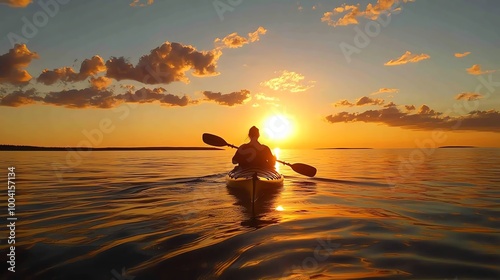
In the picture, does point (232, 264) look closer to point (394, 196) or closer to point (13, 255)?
point (13, 255)

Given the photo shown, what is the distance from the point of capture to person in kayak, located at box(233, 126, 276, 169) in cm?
1220

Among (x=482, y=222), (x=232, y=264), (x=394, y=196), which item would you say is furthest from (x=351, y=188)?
(x=232, y=264)

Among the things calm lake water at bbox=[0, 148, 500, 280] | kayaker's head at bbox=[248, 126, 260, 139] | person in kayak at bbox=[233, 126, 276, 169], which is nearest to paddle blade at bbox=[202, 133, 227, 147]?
person in kayak at bbox=[233, 126, 276, 169]

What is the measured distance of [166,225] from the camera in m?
6.91

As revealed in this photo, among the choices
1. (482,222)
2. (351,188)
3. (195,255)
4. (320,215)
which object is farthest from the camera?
(351,188)

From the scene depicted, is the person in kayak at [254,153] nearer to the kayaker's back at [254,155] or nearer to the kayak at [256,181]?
the kayaker's back at [254,155]

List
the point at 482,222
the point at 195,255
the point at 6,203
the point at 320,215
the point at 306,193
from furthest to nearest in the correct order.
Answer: the point at 306,193 → the point at 6,203 → the point at 320,215 → the point at 482,222 → the point at 195,255

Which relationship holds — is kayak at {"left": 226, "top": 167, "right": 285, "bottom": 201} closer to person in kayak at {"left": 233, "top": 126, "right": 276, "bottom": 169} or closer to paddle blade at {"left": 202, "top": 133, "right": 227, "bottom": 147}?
person in kayak at {"left": 233, "top": 126, "right": 276, "bottom": 169}

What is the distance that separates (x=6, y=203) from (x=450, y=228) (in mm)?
12316

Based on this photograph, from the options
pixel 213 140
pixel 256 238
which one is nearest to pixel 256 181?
pixel 213 140

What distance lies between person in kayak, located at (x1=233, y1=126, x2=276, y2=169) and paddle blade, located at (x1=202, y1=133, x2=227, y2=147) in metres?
1.66

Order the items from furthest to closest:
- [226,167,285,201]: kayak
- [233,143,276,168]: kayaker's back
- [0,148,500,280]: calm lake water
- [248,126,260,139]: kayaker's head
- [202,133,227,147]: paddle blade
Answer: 1. [202,133,227,147]: paddle blade
2. [248,126,260,139]: kayaker's head
3. [233,143,276,168]: kayaker's back
4. [226,167,285,201]: kayak
5. [0,148,500,280]: calm lake water

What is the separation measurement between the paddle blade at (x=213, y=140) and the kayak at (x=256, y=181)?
2093 mm

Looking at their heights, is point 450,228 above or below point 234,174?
below
